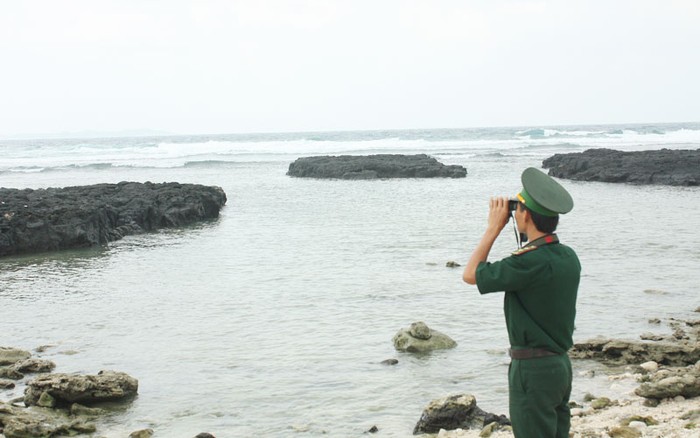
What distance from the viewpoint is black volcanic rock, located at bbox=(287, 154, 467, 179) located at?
46.1 meters

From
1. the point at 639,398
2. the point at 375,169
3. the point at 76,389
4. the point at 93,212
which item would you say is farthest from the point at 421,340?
the point at 375,169

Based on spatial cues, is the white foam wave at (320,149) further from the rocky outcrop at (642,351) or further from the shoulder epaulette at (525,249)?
the shoulder epaulette at (525,249)

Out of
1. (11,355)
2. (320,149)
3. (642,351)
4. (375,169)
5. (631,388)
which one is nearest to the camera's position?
(631,388)

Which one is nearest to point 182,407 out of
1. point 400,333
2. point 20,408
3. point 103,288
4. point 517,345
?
point 20,408

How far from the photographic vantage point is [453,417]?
7.20 metres

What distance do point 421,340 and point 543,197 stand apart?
6.14 metres

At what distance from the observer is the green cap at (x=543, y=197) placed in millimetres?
4168

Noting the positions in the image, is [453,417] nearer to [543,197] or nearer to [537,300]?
[537,300]

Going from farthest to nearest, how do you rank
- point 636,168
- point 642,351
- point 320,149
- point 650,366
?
point 320,149 < point 636,168 < point 642,351 < point 650,366

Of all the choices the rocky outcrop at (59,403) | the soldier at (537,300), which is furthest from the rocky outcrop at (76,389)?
the soldier at (537,300)

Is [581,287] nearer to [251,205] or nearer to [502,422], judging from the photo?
[502,422]

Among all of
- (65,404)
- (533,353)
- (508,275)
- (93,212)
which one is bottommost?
(65,404)

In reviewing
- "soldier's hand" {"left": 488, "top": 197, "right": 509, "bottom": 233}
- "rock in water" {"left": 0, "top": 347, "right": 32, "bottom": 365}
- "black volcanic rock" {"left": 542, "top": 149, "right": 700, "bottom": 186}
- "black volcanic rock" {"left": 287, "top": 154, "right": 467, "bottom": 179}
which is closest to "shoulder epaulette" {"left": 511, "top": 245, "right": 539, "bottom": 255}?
"soldier's hand" {"left": 488, "top": 197, "right": 509, "bottom": 233}

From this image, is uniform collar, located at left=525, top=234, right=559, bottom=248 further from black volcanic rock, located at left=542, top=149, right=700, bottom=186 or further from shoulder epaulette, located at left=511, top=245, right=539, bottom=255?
black volcanic rock, located at left=542, top=149, right=700, bottom=186
